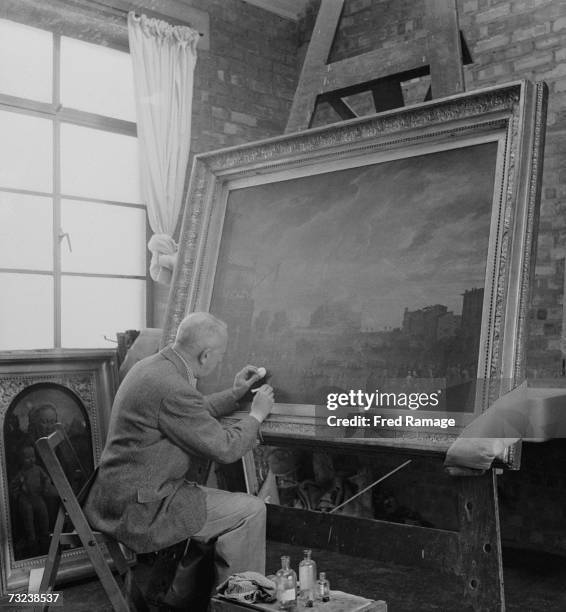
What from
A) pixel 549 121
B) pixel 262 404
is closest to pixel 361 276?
pixel 262 404

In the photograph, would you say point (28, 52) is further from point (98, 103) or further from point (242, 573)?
point (242, 573)

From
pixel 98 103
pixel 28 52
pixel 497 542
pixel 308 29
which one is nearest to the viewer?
pixel 497 542

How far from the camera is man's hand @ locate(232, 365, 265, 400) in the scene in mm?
2617

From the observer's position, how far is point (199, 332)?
2617mm

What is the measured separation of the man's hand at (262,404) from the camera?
2521mm

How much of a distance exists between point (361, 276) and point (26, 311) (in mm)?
2484

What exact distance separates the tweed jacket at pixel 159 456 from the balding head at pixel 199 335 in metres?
0.12

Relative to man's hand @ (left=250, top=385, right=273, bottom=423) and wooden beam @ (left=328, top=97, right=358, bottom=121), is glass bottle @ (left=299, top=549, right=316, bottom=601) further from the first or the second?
wooden beam @ (left=328, top=97, right=358, bottom=121)

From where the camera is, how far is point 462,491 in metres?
2.11

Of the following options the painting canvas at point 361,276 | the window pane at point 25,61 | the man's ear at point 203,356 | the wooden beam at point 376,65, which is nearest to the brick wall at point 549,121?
the wooden beam at point 376,65

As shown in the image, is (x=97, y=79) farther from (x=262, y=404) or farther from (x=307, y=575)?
(x=307, y=575)

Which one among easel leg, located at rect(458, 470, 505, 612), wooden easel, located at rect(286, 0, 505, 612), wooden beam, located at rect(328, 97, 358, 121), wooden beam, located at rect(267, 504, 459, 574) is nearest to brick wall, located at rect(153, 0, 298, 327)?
wooden beam, located at rect(328, 97, 358, 121)

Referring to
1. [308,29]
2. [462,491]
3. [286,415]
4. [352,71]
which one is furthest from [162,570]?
[308,29]

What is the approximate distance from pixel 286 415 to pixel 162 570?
31.2 inches
